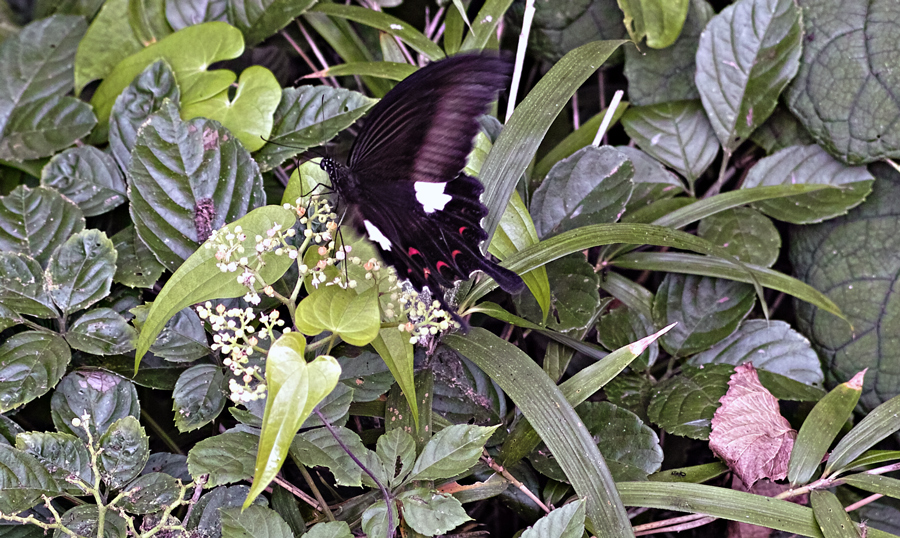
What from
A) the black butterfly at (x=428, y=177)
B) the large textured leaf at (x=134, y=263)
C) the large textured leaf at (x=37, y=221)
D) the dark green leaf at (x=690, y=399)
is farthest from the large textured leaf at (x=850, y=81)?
the large textured leaf at (x=37, y=221)

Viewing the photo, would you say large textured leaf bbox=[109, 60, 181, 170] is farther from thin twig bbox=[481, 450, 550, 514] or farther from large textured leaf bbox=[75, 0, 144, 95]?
thin twig bbox=[481, 450, 550, 514]

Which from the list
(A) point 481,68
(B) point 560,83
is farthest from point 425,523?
(B) point 560,83

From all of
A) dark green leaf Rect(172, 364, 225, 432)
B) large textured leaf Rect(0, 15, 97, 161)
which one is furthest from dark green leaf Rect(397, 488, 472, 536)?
large textured leaf Rect(0, 15, 97, 161)

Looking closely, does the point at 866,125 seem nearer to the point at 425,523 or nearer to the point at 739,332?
the point at 739,332

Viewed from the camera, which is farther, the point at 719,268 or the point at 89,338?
the point at 719,268

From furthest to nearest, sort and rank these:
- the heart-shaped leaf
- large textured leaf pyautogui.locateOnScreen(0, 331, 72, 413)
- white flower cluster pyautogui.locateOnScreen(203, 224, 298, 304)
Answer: large textured leaf pyautogui.locateOnScreen(0, 331, 72, 413) < white flower cluster pyautogui.locateOnScreen(203, 224, 298, 304) < the heart-shaped leaf

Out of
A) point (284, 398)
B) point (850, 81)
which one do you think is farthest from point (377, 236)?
point (850, 81)

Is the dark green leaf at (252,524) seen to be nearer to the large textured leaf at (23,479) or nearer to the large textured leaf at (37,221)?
the large textured leaf at (23,479)
